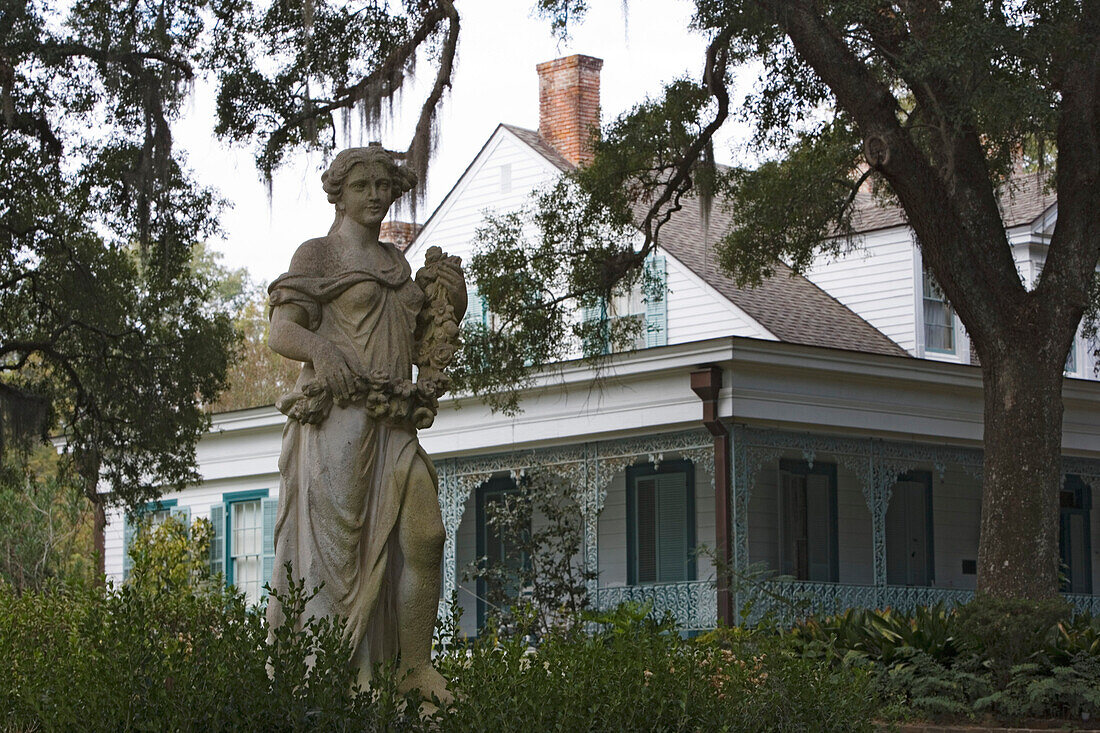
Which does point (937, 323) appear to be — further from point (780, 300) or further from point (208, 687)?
point (208, 687)

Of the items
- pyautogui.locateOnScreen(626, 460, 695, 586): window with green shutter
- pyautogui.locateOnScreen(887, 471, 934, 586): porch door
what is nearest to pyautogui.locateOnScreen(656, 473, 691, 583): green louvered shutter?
pyautogui.locateOnScreen(626, 460, 695, 586): window with green shutter

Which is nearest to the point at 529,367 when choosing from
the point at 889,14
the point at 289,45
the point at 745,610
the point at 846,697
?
the point at 289,45

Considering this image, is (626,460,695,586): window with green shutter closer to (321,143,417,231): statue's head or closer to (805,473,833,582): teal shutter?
(805,473,833,582): teal shutter

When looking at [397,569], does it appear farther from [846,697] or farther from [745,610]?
[745,610]

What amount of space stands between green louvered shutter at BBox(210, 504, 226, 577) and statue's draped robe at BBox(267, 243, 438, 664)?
2056 cm

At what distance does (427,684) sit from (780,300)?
17.5 meters

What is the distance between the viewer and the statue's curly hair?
23.6 feet

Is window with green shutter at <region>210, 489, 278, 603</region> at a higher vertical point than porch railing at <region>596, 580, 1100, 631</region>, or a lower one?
higher

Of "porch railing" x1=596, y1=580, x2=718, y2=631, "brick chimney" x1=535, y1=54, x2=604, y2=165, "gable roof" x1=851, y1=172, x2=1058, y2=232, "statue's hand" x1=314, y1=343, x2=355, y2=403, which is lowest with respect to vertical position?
"porch railing" x1=596, y1=580, x2=718, y2=631

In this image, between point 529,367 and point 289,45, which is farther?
point 529,367

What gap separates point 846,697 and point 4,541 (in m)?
20.6

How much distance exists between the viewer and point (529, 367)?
17562mm

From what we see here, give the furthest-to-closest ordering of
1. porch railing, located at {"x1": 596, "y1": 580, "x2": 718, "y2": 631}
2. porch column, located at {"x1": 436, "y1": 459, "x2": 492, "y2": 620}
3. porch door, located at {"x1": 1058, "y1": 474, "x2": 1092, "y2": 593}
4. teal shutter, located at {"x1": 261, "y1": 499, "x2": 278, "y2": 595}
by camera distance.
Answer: teal shutter, located at {"x1": 261, "y1": 499, "x2": 278, "y2": 595}
porch door, located at {"x1": 1058, "y1": 474, "x2": 1092, "y2": 593}
porch column, located at {"x1": 436, "y1": 459, "x2": 492, "y2": 620}
porch railing, located at {"x1": 596, "y1": 580, "x2": 718, "y2": 631}

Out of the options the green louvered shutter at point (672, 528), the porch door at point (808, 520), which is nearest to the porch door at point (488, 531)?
the green louvered shutter at point (672, 528)
